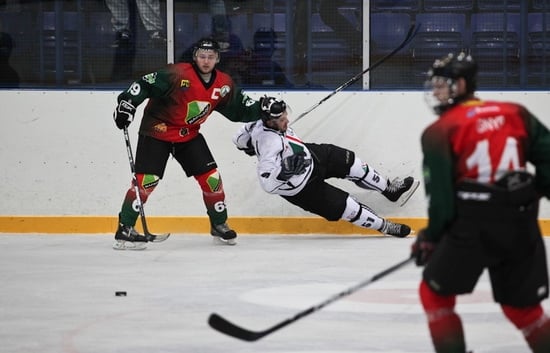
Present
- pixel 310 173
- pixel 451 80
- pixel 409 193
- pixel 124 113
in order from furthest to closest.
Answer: pixel 409 193 → pixel 310 173 → pixel 124 113 → pixel 451 80

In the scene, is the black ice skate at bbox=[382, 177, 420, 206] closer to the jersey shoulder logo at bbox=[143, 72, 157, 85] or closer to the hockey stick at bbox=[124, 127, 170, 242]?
the hockey stick at bbox=[124, 127, 170, 242]

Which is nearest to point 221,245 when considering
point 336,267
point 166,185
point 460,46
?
point 166,185

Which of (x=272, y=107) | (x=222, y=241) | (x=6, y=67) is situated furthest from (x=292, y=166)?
(x=6, y=67)

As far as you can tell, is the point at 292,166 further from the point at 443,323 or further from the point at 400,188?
the point at 443,323

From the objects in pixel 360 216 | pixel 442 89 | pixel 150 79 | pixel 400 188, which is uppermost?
pixel 442 89

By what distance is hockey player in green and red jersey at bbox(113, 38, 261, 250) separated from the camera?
7055mm

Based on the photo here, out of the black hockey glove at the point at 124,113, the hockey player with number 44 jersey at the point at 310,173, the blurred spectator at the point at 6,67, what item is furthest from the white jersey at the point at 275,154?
the blurred spectator at the point at 6,67

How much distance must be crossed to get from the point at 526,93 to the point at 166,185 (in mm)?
2241

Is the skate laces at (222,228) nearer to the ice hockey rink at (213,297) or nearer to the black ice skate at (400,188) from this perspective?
the ice hockey rink at (213,297)

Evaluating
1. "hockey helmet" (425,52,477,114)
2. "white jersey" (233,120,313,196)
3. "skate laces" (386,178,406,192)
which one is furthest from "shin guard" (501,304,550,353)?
"skate laces" (386,178,406,192)

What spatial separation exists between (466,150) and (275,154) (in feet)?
12.3

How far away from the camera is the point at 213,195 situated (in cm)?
728

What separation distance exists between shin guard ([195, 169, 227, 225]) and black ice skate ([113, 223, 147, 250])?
438 millimetres

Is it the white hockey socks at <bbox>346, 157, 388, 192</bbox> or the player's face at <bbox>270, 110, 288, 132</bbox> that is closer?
the player's face at <bbox>270, 110, 288, 132</bbox>
